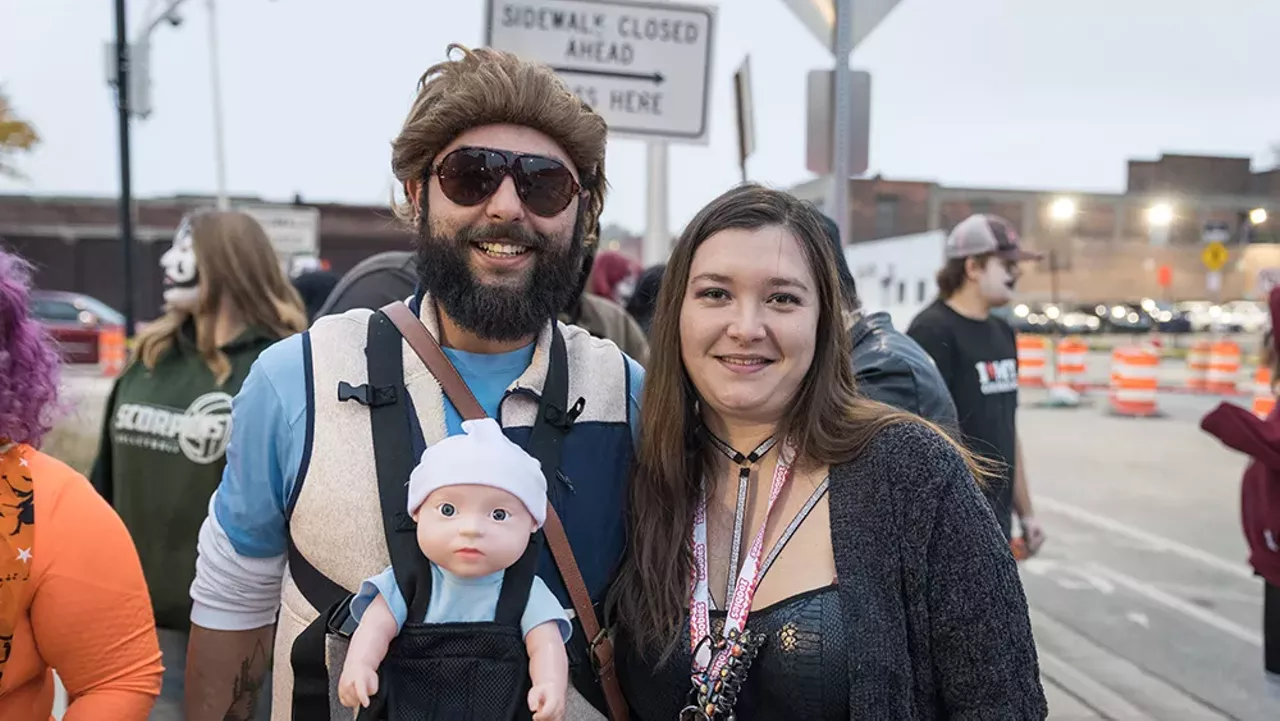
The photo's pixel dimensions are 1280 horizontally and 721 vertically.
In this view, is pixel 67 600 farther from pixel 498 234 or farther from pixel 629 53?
pixel 629 53

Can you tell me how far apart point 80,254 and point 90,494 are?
43061 millimetres

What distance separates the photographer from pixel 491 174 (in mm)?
1951

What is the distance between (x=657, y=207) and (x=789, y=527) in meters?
4.80

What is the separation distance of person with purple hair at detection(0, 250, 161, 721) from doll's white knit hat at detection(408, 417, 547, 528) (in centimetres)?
64

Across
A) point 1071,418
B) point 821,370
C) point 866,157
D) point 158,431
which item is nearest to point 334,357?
point 821,370

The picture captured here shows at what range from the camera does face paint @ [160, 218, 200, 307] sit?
347 cm

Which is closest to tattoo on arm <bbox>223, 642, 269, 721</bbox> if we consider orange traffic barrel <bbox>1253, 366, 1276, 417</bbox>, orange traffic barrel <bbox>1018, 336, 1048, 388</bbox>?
orange traffic barrel <bbox>1253, 366, 1276, 417</bbox>

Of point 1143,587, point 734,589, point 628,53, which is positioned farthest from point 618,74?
point 1143,587

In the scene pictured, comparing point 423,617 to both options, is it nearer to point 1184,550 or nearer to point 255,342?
point 255,342

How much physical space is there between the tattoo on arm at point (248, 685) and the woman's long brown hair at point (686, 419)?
32.9 inches

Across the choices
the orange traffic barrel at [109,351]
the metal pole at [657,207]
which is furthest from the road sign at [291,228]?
the metal pole at [657,207]

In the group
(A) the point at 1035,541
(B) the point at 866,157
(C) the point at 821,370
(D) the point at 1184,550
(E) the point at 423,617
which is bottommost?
(D) the point at 1184,550

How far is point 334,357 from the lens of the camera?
1926 mm

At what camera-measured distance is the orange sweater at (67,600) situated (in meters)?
1.73
